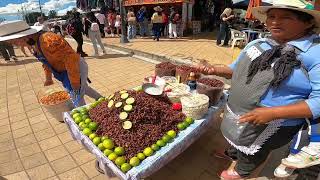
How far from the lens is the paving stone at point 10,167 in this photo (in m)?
3.28

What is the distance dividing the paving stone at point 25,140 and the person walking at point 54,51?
110 centimetres

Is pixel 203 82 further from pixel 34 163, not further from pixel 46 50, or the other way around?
pixel 34 163

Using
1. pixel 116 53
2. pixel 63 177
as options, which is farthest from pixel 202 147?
pixel 116 53

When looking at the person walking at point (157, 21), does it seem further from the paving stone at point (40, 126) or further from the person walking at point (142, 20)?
the paving stone at point (40, 126)

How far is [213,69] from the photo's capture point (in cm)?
258

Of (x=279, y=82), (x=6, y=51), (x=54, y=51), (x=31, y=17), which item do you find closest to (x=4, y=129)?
(x=54, y=51)

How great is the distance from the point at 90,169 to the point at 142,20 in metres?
11.3

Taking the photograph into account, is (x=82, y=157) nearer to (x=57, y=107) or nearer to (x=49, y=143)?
(x=49, y=143)

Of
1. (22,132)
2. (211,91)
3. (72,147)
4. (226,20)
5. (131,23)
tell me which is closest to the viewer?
(211,91)

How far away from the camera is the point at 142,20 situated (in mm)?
13297

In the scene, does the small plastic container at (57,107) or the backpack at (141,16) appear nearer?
the small plastic container at (57,107)

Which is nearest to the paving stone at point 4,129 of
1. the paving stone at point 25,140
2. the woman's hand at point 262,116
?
the paving stone at point 25,140

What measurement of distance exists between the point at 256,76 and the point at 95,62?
7.55 m

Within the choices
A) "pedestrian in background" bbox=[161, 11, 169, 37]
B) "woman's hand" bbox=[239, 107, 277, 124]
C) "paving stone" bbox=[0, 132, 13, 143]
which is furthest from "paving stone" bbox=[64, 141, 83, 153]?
"pedestrian in background" bbox=[161, 11, 169, 37]
